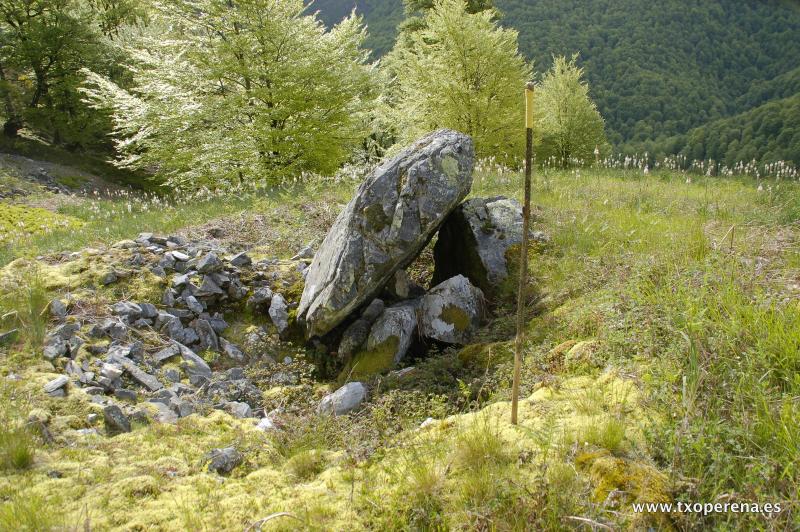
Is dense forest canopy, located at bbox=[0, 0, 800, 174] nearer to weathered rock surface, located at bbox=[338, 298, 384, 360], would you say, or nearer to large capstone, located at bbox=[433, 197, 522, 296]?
large capstone, located at bbox=[433, 197, 522, 296]

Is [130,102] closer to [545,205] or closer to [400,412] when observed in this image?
[545,205]

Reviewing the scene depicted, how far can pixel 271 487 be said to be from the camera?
9.32 feet

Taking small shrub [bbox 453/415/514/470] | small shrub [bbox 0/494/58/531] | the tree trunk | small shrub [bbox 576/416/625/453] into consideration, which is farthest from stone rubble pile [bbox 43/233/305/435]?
the tree trunk

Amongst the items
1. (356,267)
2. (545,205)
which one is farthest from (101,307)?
(545,205)

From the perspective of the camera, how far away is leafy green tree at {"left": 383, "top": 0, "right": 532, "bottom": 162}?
1450 centimetres

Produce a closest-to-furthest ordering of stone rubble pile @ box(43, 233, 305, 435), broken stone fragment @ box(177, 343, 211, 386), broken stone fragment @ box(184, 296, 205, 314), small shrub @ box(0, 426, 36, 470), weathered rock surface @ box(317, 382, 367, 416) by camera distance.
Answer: small shrub @ box(0, 426, 36, 470) → stone rubble pile @ box(43, 233, 305, 435) → weathered rock surface @ box(317, 382, 367, 416) → broken stone fragment @ box(177, 343, 211, 386) → broken stone fragment @ box(184, 296, 205, 314)

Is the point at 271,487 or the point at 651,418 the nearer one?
the point at 651,418

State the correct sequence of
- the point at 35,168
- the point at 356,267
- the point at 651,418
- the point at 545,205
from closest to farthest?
1. the point at 651,418
2. the point at 356,267
3. the point at 545,205
4. the point at 35,168

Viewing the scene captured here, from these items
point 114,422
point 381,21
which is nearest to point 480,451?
point 114,422

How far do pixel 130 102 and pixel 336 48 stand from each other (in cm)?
674

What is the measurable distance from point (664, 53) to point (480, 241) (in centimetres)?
12721

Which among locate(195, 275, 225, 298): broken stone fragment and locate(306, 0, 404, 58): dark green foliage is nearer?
locate(195, 275, 225, 298): broken stone fragment

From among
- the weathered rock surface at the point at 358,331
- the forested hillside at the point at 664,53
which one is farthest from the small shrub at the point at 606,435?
the forested hillside at the point at 664,53

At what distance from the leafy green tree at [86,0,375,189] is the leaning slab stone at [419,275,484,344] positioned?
9360 mm
